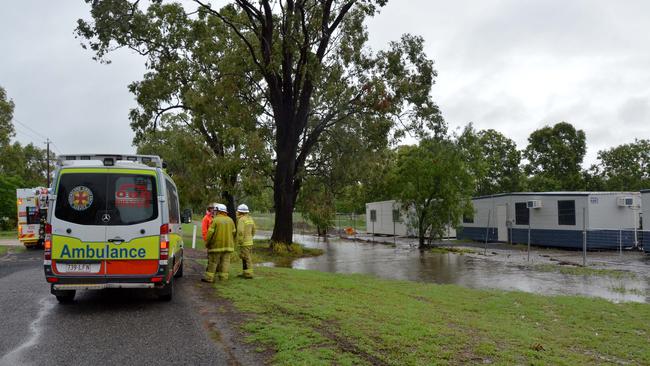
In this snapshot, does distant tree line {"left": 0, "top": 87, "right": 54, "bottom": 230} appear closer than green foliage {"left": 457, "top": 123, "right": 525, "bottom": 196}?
Yes

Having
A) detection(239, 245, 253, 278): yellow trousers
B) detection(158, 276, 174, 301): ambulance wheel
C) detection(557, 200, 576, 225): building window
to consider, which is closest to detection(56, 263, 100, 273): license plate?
detection(158, 276, 174, 301): ambulance wheel

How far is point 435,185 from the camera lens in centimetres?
2634

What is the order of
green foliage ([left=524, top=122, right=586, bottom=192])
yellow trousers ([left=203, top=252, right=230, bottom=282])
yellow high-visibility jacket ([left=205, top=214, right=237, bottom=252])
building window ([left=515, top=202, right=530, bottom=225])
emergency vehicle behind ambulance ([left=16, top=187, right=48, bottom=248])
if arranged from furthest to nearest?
green foliage ([left=524, top=122, right=586, bottom=192])
building window ([left=515, top=202, right=530, bottom=225])
emergency vehicle behind ambulance ([left=16, top=187, right=48, bottom=248])
yellow trousers ([left=203, top=252, right=230, bottom=282])
yellow high-visibility jacket ([left=205, top=214, right=237, bottom=252])

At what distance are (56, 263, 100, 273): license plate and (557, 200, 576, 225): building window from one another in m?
23.3

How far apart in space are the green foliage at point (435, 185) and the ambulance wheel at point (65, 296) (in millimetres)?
19795

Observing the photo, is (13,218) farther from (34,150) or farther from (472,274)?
(472,274)

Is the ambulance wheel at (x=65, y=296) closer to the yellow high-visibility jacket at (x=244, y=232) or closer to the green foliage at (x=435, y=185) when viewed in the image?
the yellow high-visibility jacket at (x=244, y=232)

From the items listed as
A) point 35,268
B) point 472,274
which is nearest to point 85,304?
point 35,268

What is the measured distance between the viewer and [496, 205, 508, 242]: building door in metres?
29.6

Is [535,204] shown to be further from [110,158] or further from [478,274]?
[110,158]

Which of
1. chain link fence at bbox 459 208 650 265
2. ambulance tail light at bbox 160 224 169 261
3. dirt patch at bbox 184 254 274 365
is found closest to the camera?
dirt patch at bbox 184 254 274 365

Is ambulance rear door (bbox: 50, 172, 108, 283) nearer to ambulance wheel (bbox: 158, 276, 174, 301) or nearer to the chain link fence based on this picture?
ambulance wheel (bbox: 158, 276, 174, 301)

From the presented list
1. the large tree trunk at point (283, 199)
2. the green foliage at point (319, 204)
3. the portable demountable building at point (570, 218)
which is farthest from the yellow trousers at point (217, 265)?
the portable demountable building at point (570, 218)

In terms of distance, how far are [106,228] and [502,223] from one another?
25554 millimetres
